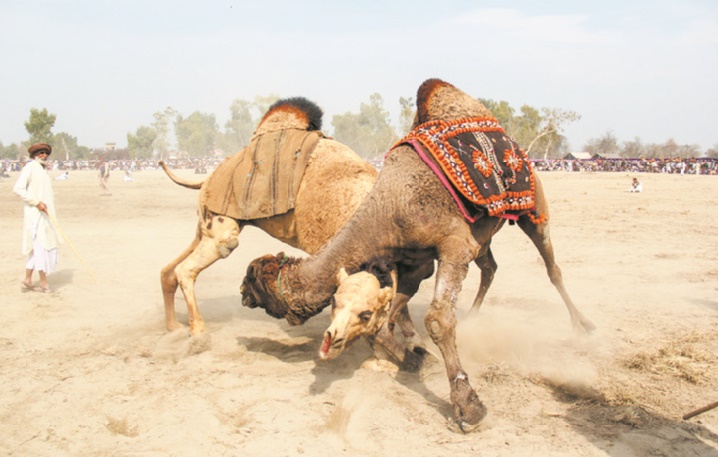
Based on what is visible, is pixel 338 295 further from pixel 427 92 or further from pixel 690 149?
pixel 690 149

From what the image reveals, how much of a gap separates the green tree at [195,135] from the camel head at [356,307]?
407 feet

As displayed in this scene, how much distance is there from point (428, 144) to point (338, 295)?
4.37ft

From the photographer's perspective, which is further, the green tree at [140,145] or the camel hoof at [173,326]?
the green tree at [140,145]

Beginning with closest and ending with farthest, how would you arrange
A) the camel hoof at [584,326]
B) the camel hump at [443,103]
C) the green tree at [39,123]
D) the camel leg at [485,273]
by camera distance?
the camel hump at [443,103] → the camel hoof at [584,326] → the camel leg at [485,273] → the green tree at [39,123]

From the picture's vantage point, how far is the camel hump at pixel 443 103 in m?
4.90

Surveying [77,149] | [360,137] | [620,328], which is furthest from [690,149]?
[77,149]

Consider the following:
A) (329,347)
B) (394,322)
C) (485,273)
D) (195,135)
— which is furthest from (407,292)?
(195,135)

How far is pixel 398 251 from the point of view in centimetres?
439

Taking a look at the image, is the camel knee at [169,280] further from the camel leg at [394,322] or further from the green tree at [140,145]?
the green tree at [140,145]

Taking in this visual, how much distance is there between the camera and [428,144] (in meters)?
4.39

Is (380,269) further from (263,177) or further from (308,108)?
(308,108)

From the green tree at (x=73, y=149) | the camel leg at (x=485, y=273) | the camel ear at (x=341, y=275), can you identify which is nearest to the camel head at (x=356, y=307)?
the camel ear at (x=341, y=275)

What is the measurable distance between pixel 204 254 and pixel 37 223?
3216 millimetres

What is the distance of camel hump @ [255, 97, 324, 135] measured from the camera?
6.01m
